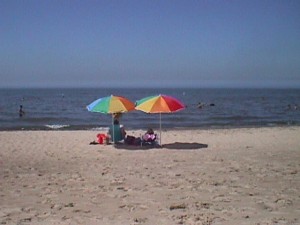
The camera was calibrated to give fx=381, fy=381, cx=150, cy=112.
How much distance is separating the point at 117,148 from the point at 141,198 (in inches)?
264

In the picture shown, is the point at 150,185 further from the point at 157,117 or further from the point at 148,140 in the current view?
the point at 157,117

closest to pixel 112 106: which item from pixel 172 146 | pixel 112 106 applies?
pixel 112 106

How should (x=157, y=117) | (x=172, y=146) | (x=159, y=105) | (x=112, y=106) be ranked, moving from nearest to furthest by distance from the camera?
1. (x=159, y=105)
2. (x=112, y=106)
3. (x=172, y=146)
4. (x=157, y=117)

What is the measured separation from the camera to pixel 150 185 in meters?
8.02

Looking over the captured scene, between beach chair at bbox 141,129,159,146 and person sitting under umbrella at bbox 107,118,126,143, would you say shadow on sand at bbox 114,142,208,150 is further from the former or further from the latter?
person sitting under umbrella at bbox 107,118,126,143

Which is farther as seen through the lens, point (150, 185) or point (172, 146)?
point (172, 146)

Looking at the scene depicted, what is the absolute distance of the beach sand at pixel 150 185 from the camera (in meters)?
5.97

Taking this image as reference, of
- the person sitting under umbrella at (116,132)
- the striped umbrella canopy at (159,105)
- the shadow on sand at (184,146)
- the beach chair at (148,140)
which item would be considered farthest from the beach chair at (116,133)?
the shadow on sand at (184,146)

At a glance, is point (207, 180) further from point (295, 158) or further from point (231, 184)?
point (295, 158)

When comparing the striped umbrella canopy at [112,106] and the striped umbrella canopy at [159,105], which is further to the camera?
the striped umbrella canopy at [112,106]

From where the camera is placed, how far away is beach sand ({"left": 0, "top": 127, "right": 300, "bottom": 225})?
597 cm

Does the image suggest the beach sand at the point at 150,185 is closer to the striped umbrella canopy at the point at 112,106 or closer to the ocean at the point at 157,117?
the striped umbrella canopy at the point at 112,106

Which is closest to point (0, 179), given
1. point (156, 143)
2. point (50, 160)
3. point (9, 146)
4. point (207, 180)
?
point (50, 160)

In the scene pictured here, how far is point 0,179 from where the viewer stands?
864 cm
